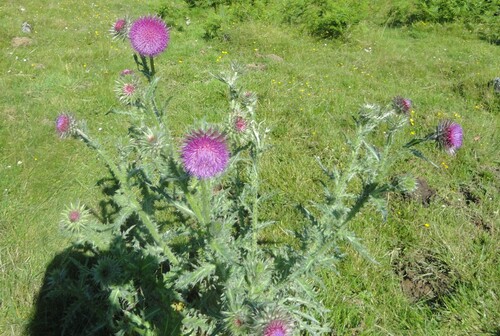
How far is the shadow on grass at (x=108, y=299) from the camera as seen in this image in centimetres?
259

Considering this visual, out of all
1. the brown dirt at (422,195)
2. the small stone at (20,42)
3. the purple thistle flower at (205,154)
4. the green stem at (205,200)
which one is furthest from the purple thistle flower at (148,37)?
the small stone at (20,42)

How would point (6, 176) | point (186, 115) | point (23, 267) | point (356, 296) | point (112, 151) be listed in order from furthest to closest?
point (186, 115) → point (112, 151) → point (6, 176) → point (23, 267) → point (356, 296)

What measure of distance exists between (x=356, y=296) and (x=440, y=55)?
8.06m

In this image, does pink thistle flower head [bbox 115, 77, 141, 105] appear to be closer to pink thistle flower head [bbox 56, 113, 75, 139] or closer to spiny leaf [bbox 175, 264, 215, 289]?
pink thistle flower head [bbox 56, 113, 75, 139]

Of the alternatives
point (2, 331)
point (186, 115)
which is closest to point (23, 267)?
point (2, 331)

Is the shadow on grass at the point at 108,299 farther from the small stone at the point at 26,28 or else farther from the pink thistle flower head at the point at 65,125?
the small stone at the point at 26,28

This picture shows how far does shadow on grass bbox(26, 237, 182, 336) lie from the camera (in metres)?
2.59

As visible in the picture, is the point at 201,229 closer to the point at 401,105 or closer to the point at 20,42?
the point at 401,105

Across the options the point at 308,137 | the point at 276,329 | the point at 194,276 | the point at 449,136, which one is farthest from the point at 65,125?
the point at 308,137

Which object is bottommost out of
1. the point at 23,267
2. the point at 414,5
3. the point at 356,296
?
the point at 414,5

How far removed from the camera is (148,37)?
2352 millimetres

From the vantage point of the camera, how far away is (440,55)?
9.38 m

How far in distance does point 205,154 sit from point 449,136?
1422 mm

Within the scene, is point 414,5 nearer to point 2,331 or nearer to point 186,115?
point 186,115
